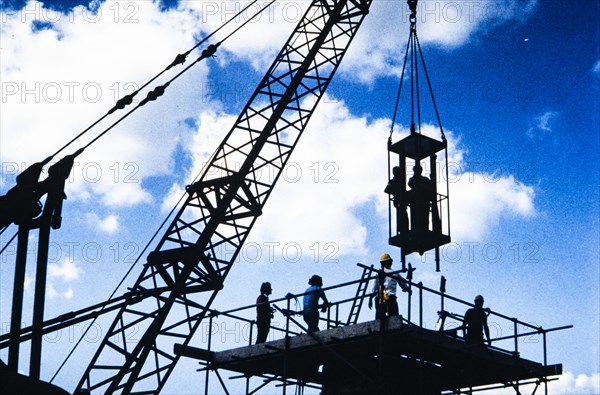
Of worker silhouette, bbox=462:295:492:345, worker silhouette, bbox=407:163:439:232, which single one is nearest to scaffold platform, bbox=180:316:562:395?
worker silhouette, bbox=462:295:492:345

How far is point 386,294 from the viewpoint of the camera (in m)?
20.4

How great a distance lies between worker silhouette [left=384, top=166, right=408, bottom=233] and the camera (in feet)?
71.6

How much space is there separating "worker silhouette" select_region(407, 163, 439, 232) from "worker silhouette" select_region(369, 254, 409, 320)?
1.83 metres

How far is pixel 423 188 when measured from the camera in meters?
22.2

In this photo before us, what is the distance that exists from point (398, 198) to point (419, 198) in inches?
21.0

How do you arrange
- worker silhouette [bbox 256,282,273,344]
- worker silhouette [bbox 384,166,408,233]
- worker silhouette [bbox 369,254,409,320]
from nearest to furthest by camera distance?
worker silhouette [bbox 369,254,409,320] → worker silhouette [bbox 384,166,408,233] → worker silhouette [bbox 256,282,273,344]

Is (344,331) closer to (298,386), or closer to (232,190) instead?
(298,386)

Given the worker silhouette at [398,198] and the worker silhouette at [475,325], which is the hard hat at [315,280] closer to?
the worker silhouette at [398,198]

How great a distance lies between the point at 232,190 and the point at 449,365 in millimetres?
8127

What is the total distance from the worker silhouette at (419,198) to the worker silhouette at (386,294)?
6.02ft

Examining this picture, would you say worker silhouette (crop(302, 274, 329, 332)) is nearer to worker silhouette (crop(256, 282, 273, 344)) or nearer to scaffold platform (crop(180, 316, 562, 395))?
scaffold platform (crop(180, 316, 562, 395))

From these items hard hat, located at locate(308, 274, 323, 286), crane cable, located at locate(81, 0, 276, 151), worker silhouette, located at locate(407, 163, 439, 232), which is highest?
crane cable, located at locate(81, 0, 276, 151)

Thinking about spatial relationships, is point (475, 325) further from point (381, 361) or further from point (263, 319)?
point (263, 319)

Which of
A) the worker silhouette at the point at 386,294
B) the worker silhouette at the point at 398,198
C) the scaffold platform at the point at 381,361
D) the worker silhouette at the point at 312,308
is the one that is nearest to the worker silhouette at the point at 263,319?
the scaffold platform at the point at 381,361
